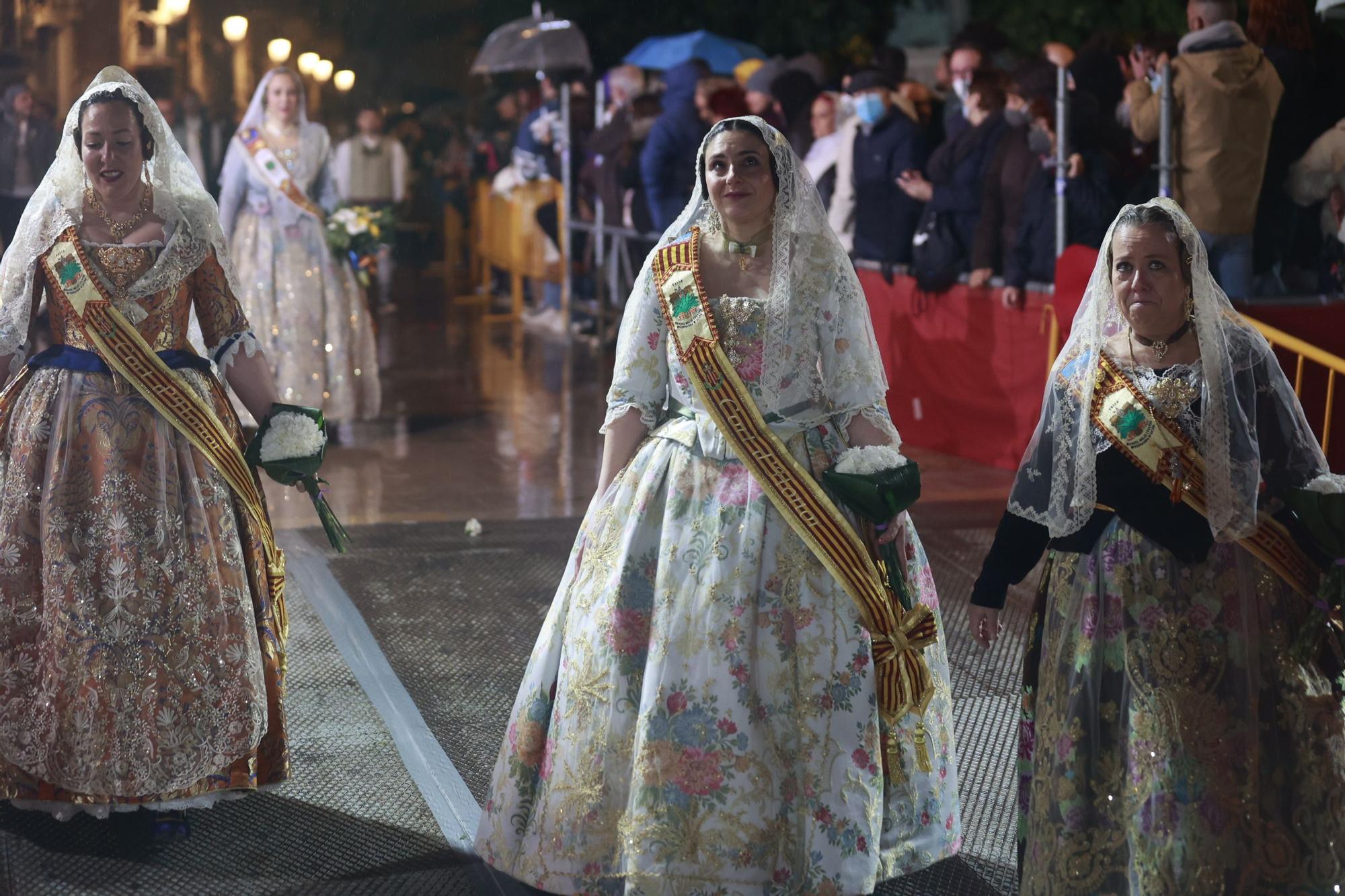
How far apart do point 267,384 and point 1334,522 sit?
267 centimetres

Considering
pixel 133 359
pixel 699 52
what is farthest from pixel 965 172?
pixel 699 52

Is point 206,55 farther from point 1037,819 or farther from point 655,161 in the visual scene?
point 1037,819

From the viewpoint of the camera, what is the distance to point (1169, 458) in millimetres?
3447

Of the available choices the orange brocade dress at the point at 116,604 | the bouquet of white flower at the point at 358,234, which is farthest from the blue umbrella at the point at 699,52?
the orange brocade dress at the point at 116,604

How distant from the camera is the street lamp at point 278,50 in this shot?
53.2 ft

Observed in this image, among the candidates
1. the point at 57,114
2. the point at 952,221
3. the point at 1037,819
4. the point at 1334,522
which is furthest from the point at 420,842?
the point at 57,114

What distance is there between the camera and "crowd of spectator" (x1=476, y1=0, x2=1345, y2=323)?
25.6ft

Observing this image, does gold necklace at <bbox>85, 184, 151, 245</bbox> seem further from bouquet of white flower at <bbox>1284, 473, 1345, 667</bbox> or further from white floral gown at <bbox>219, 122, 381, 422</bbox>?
white floral gown at <bbox>219, 122, 381, 422</bbox>

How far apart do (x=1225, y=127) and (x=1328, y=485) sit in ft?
15.8

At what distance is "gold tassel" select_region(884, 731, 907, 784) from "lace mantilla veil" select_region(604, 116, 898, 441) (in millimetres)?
687

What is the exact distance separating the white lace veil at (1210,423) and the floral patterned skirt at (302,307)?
21.5 feet

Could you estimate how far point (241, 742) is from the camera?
4.28 meters

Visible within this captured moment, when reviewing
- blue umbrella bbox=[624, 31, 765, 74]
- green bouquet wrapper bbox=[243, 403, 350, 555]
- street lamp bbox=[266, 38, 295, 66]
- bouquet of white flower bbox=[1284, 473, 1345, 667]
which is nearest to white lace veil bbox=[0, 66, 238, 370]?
green bouquet wrapper bbox=[243, 403, 350, 555]

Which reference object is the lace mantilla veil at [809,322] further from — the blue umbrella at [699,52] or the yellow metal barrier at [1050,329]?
the blue umbrella at [699,52]
